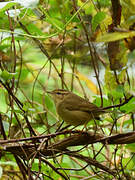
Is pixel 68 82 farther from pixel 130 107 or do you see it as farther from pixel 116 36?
pixel 116 36

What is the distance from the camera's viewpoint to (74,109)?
3.20 metres

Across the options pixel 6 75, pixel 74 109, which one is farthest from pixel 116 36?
pixel 74 109

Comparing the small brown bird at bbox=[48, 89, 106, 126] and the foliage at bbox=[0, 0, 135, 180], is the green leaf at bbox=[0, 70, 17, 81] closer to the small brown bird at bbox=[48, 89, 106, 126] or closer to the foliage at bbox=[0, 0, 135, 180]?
the foliage at bbox=[0, 0, 135, 180]

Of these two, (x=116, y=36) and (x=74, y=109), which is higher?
(x=116, y=36)

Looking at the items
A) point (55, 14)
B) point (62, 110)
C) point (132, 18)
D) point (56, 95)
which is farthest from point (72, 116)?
point (132, 18)

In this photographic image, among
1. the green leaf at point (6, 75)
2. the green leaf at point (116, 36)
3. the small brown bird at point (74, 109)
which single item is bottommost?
the small brown bird at point (74, 109)

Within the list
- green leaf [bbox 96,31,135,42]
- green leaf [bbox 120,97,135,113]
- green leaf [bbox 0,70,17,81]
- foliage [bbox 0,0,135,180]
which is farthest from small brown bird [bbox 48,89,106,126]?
green leaf [bbox 96,31,135,42]

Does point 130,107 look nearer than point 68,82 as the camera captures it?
Yes

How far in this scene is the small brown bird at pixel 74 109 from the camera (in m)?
2.92

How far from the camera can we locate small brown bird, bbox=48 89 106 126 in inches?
115

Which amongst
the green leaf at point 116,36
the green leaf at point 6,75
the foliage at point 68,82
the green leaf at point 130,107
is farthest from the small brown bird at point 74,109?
the green leaf at point 116,36

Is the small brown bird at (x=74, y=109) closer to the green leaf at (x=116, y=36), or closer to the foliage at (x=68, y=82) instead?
the foliage at (x=68, y=82)

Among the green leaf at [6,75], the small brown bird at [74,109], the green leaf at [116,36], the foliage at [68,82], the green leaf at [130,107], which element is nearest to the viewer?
the green leaf at [116,36]

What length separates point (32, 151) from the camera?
2.42m
